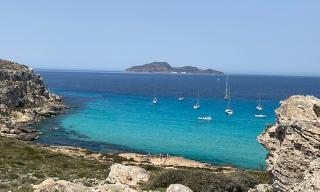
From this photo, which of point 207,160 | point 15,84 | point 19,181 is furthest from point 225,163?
point 15,84

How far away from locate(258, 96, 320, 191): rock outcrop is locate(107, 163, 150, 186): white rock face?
8.75 meters

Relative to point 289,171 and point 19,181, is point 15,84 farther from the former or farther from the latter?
point 289,171

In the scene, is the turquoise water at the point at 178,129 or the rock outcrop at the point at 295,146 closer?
the rock outcrop at the point at 295,146

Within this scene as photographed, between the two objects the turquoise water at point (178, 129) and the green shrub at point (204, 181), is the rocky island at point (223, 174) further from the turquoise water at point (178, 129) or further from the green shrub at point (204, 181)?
the turquoise water at point (178, 129)

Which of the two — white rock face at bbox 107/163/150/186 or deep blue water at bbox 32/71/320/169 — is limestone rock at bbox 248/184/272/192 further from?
deep blue water at bbox 32/71/320/169

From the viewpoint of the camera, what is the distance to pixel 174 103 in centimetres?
17312


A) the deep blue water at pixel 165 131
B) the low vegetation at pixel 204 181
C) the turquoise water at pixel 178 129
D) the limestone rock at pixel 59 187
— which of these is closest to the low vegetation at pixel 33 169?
the limestone rock at pixel 59 187

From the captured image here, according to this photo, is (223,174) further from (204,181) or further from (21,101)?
(21,101)

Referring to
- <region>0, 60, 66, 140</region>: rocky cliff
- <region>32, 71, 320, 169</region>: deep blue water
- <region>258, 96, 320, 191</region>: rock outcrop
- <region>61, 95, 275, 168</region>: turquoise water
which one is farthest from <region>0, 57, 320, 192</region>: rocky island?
<region>0, 60, 66, 140</region>: rocky cliff

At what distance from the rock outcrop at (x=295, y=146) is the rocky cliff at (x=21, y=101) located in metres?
71.2

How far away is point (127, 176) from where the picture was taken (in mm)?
27047

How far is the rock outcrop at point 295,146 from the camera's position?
1869 cm

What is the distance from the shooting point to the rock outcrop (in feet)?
61.3

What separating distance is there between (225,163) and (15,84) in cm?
7366
